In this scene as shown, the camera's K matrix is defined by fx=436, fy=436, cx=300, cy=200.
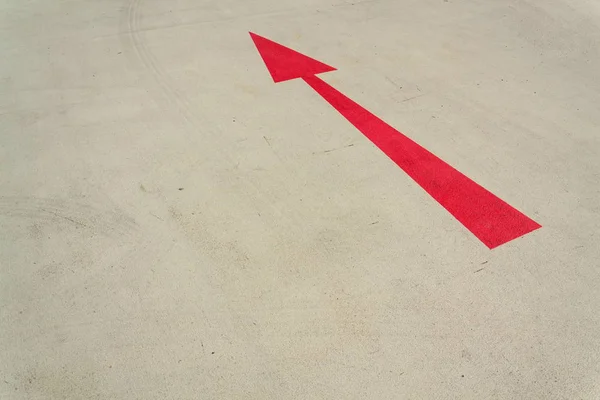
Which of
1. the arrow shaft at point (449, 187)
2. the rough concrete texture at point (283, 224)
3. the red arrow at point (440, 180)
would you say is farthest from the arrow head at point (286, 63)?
the arrow shaft at point (449, 187)

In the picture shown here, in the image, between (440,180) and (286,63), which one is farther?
(286,63)

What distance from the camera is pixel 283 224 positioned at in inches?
99.7

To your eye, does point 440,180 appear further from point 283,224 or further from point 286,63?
point 286,63

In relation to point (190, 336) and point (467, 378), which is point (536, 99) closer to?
point (467, 378)

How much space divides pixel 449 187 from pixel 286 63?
6.54ft

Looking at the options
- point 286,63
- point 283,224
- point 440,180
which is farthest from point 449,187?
point 286,63

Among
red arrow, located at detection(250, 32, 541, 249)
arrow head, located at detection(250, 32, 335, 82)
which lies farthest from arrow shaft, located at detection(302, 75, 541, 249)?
arrow head, located at detection(250, 32, 335, 82)

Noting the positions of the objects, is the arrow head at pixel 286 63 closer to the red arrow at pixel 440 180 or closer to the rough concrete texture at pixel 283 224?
the red arrow at pixel 440 180

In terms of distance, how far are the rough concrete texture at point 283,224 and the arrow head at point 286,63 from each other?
0.42ft

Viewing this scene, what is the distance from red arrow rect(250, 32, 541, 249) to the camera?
100 inches

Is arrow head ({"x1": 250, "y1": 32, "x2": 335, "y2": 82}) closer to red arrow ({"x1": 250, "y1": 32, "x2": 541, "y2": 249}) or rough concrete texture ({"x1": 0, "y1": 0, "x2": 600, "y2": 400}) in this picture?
red arrow ({"x1": 250, "y1": 32, "x2": 541, "y2": 249})

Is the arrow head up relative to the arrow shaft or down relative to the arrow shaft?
up

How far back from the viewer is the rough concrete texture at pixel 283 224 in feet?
6.30

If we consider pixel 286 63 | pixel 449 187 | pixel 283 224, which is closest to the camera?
pixel 283 224
